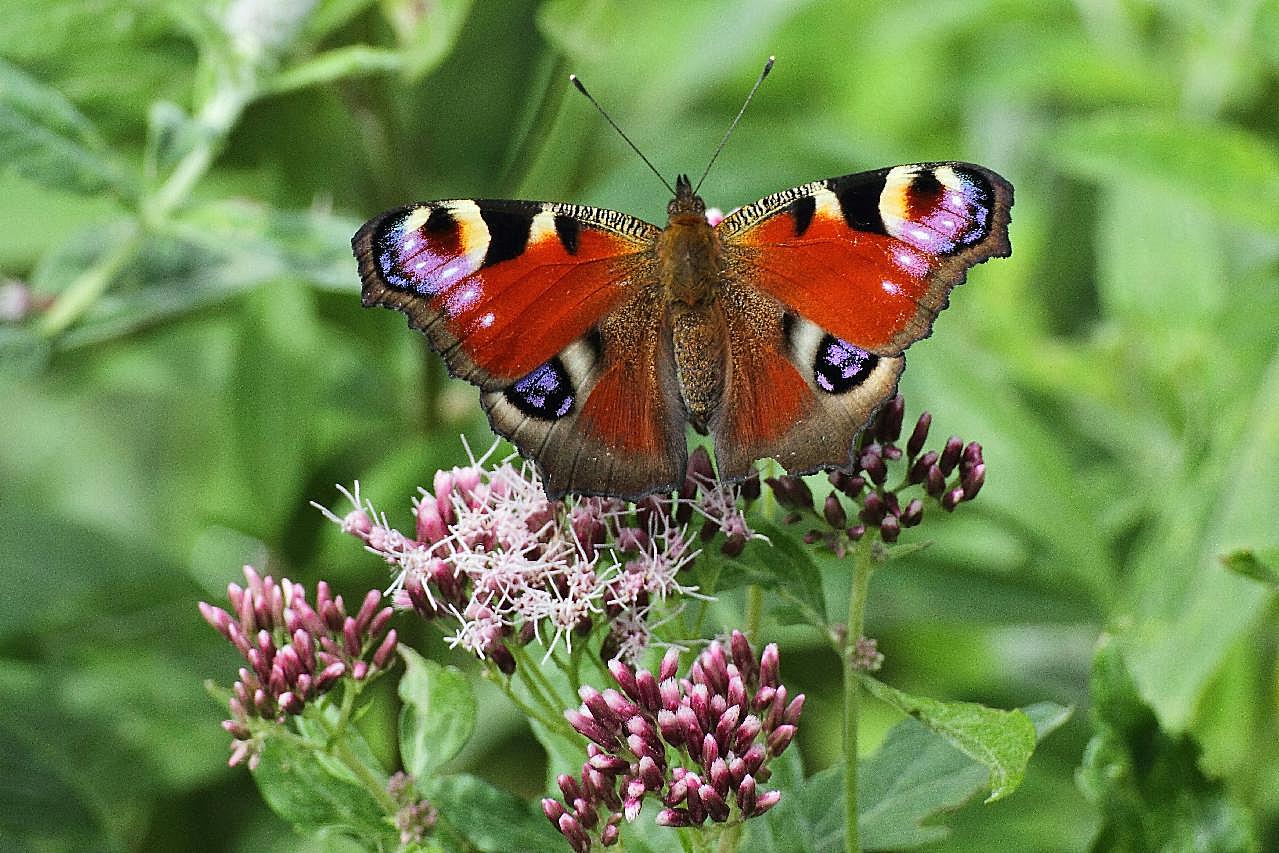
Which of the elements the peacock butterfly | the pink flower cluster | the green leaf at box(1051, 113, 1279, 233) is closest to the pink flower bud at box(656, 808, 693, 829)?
the pink flower cluster

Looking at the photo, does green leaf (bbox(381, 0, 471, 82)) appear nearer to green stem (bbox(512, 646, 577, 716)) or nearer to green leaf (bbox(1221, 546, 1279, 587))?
green stem (bbox(512, 646, 577, 716))

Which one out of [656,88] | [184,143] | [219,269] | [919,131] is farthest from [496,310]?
[919,131]

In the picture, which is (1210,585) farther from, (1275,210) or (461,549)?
(461,549)

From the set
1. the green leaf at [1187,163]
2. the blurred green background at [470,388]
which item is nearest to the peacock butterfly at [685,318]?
the blurred green background at [470,388]

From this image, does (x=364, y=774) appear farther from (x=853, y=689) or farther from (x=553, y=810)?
(x=853, y=689)

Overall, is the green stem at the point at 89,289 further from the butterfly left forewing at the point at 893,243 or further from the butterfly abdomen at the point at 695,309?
the butterfly left forewing at the point at 893,243

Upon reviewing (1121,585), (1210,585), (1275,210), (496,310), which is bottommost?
(1121,585)
